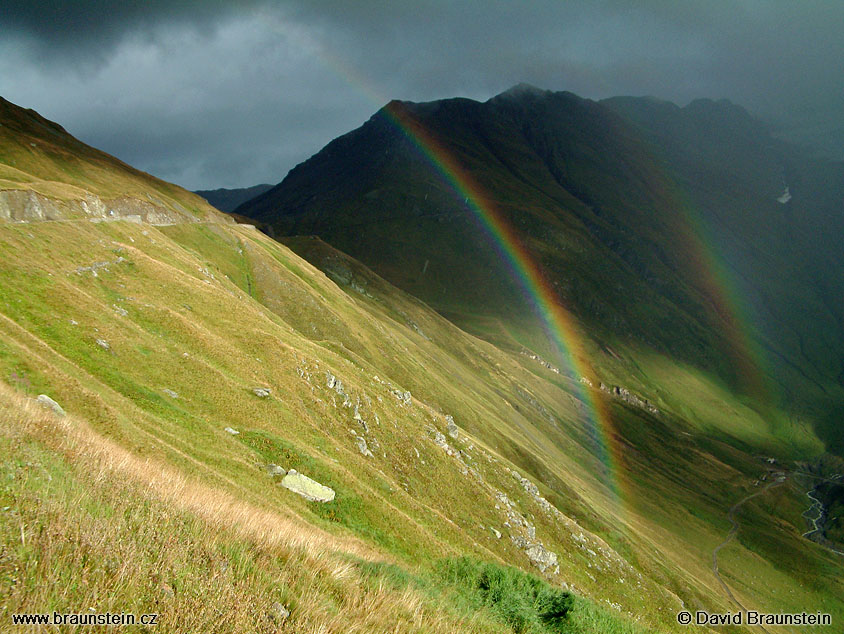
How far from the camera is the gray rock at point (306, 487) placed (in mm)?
24578

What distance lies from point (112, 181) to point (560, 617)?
11936 cm

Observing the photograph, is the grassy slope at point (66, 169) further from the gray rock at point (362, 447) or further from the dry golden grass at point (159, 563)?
the dry golden grass at point (159, 563)

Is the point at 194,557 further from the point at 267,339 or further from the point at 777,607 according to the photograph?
the point at 777,607

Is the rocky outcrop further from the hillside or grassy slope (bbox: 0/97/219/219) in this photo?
grassy slope (bbox: 0/97/219/219)

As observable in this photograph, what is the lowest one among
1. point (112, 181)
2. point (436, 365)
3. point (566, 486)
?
point (566, 486)

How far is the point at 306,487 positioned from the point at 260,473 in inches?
110

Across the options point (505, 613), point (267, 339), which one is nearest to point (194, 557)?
point (505, 613)

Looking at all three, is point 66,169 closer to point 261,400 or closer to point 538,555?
point 261,400

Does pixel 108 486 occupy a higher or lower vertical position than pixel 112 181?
lower

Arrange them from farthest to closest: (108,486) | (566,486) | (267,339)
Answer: (566,486) → (267,339) → (108,486)

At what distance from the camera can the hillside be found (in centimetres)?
575

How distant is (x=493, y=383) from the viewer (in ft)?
449

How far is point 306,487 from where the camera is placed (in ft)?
83.2

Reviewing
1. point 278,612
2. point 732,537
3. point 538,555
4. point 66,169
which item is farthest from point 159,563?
point 732,537
